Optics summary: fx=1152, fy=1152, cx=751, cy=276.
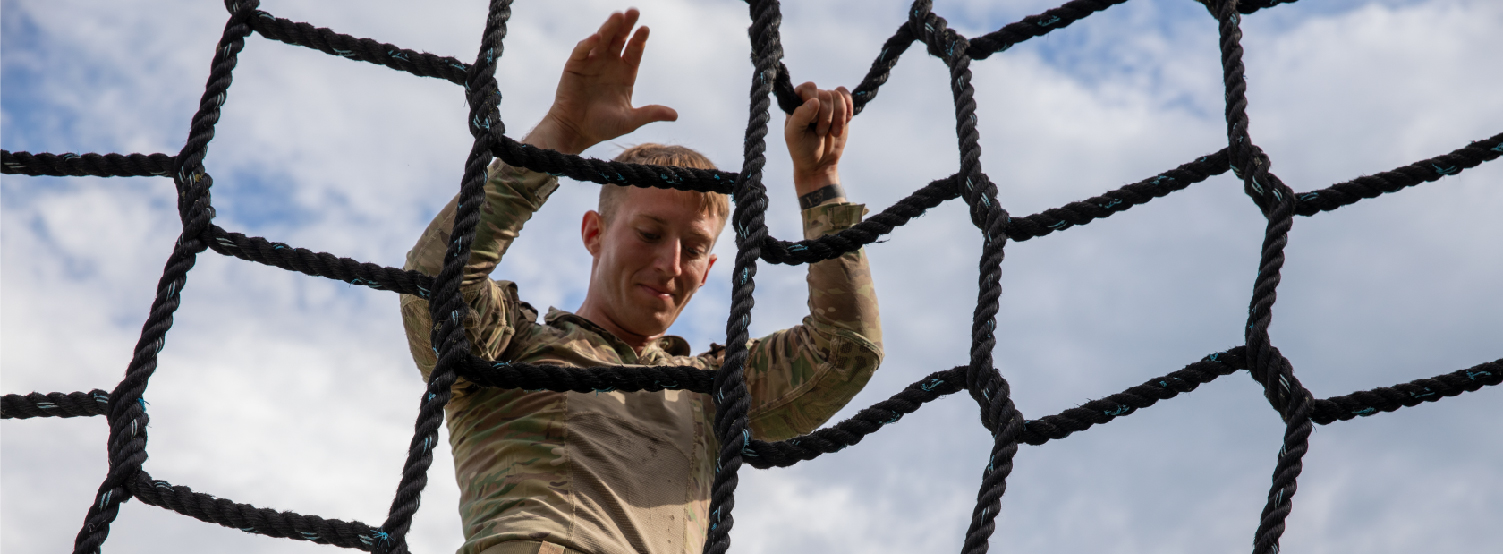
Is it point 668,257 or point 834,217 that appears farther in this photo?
point 668,257

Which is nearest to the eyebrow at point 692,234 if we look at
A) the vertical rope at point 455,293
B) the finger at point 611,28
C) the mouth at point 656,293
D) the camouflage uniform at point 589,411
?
the mouth at point 656,293

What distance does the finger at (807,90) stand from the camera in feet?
6.20

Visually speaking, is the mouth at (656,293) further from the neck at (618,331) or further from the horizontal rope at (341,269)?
the horizontal rope at (341,269)

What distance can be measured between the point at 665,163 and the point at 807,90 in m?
0.52

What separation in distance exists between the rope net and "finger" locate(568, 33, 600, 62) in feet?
0.69

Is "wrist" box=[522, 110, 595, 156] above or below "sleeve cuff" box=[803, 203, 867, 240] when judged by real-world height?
above

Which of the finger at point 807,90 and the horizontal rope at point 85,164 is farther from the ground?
the finger at point 807,90

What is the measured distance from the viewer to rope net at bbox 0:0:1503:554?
1351 mm

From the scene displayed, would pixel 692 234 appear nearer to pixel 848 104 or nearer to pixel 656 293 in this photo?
pixel 656 293

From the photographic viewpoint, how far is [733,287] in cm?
146

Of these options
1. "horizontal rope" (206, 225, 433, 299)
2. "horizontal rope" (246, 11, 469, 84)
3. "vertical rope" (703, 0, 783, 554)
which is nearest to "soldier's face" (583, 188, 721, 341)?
"vertical rope" (703, 0, 783, 554)

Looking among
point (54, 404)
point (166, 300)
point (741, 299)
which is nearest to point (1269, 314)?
point (741, 299)

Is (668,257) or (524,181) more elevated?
(668,257)

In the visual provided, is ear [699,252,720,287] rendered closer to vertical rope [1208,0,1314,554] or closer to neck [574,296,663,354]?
neck [574,296,663,354]
